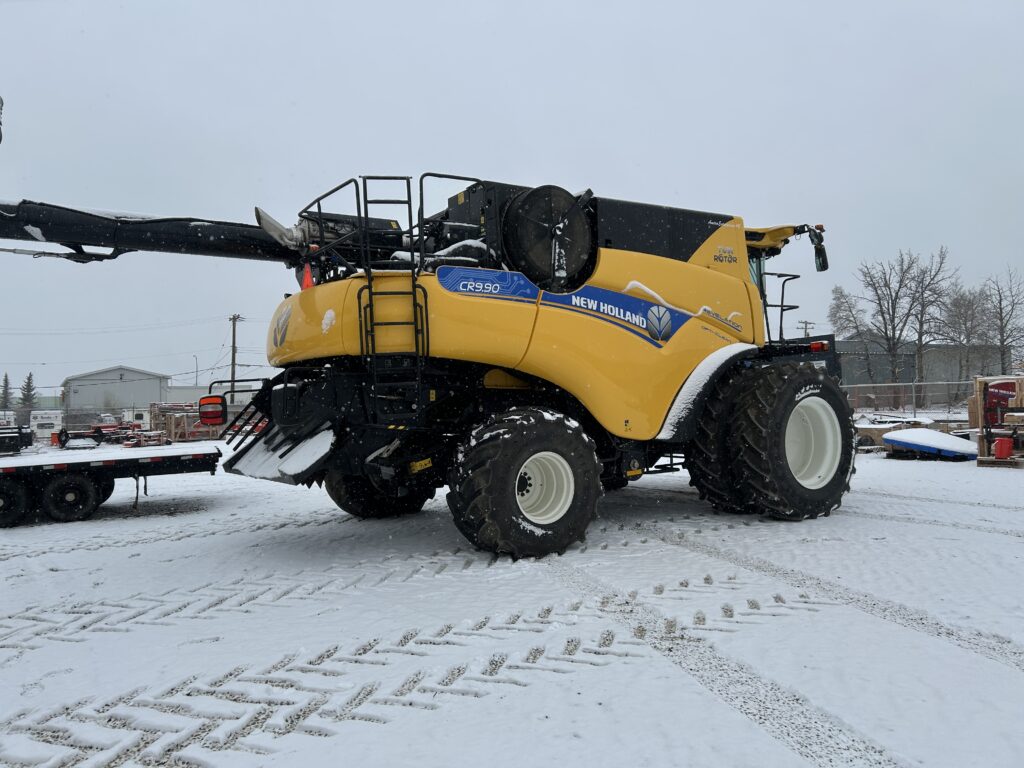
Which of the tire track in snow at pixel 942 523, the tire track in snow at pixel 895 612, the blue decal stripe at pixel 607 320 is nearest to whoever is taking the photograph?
the tire track in snow at pixel 895 612

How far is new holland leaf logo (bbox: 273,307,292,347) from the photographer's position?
5719 mm

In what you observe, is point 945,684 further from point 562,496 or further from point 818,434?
point 818,434

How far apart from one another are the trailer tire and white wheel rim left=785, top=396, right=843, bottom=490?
0.69 meters

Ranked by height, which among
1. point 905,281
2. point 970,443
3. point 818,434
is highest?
point 905,281

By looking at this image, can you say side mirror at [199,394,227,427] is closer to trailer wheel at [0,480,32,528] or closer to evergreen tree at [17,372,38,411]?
trailer wheel at [0,480,32,528]

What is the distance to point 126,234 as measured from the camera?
18.8 ft

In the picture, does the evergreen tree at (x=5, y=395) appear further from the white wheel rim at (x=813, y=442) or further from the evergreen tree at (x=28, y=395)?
the white wheel rim at (x=813, y=442)

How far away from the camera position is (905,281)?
40156 mm

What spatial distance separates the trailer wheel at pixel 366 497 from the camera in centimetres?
718

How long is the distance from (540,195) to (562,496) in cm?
241

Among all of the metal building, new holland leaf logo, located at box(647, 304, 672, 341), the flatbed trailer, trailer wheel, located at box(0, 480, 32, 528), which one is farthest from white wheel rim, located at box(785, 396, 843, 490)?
the metal building

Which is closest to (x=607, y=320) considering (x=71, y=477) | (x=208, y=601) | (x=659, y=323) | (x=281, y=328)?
(x=659, y=323)

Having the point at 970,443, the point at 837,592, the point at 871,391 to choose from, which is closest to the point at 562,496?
the point at 837,592

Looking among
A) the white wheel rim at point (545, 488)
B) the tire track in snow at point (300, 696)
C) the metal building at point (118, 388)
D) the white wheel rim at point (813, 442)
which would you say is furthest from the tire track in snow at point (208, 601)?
the metal building at point (118, 388)
